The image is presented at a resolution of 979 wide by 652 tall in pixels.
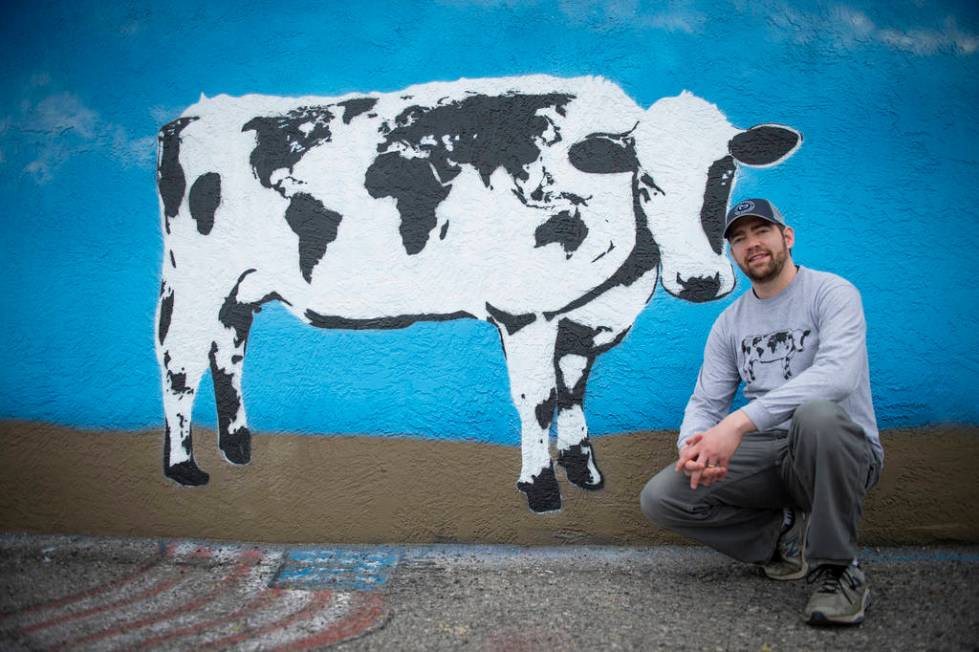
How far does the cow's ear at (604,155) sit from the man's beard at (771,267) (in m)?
0.81

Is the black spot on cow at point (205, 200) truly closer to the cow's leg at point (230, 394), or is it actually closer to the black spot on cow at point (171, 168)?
the black spot on cow at point (171, 168)

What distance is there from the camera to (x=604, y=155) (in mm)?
2977

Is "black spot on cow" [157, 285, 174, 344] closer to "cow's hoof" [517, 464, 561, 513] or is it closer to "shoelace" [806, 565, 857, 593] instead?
"cow's hoof" [517, 464, 561, 513]

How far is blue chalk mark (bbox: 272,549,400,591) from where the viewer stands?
8.56 feet

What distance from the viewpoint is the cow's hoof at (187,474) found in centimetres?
308

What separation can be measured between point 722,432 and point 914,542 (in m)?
1.34

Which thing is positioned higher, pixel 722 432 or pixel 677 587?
pixel 722 432

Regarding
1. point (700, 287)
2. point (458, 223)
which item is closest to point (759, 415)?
point (700, 287)

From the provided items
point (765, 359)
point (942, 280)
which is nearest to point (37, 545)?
point (765, 359)

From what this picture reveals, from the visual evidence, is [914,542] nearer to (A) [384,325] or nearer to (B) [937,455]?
(B) [937,455]

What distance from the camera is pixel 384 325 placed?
9.91 ft

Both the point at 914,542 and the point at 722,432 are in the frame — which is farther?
the point at 914,542

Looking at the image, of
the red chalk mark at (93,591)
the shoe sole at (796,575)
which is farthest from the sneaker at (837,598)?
the red chalk mark at (93,591)

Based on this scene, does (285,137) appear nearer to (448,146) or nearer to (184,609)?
(448,146)
